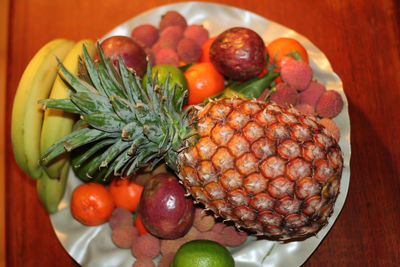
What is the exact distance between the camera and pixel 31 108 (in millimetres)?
1364

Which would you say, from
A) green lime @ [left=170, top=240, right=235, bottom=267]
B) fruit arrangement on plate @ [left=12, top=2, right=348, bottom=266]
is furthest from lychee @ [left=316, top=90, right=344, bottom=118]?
green lime @ [left=170, top=240, right=235, bottom=267]

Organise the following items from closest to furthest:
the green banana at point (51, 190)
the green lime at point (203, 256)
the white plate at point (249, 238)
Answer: the green lime at point (203, 256)
the white plate at point (249, 238)
the green banana at point (51, 190)

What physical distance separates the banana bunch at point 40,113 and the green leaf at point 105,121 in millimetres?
365

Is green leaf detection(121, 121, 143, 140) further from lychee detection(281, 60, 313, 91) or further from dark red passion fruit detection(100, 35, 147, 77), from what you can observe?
lychee detection(281, 60, 313, 91)

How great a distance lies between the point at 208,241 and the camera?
1.26 m

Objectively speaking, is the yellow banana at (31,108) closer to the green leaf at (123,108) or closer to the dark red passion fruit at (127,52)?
the dark red passion fruit at (127,52)

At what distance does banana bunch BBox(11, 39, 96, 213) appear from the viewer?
1.35 m

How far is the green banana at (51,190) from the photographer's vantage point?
1.47 meters

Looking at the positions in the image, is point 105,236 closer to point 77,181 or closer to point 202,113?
point 77,181

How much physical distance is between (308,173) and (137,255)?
2.38ft

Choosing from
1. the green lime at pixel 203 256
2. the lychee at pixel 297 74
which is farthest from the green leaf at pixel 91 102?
the lychee at pixel 297 74

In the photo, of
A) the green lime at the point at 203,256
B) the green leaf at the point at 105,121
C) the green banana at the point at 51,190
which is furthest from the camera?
the green banana at the point at 51,190

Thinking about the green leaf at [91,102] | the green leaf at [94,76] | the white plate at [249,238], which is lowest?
the white plate at [249,238]

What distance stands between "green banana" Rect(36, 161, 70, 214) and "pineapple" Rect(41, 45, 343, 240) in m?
0.45
